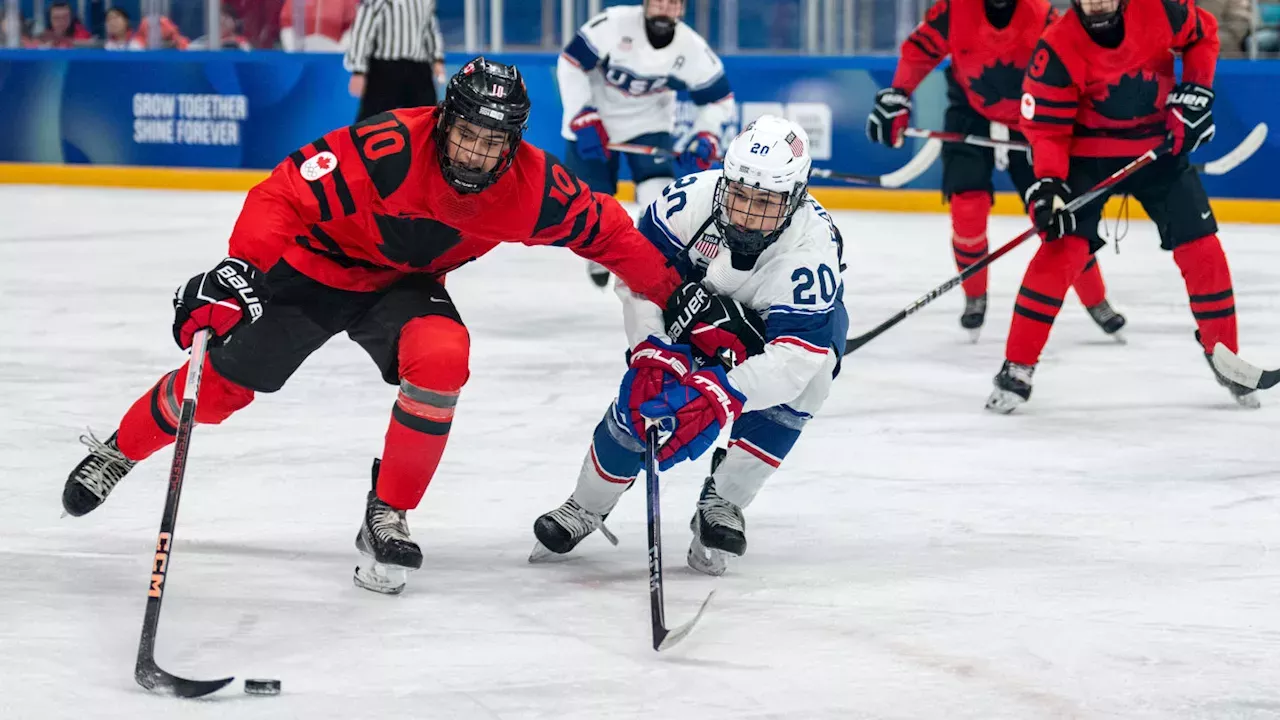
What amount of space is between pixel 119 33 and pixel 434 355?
27.2 ft

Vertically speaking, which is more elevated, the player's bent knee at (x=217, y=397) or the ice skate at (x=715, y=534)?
the player's bent knee at (x=217, y=397)

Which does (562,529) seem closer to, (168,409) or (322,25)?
(168,409)

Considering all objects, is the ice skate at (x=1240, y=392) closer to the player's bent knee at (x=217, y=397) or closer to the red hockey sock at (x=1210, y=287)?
the red hockey sock at (x=1210, y=287)

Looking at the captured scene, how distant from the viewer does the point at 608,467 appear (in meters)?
2.83

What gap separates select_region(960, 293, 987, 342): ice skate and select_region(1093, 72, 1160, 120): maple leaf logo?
1.18 m

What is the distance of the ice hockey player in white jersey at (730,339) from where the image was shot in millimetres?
2648

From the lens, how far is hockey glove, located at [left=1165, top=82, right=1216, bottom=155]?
4.20 m

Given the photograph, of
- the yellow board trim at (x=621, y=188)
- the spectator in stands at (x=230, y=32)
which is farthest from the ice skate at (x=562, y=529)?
the spectator in stands at (x=230, y=32)

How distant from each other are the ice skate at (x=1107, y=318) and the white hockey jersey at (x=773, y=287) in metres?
2.62

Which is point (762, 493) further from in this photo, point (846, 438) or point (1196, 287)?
point (1196, 287)

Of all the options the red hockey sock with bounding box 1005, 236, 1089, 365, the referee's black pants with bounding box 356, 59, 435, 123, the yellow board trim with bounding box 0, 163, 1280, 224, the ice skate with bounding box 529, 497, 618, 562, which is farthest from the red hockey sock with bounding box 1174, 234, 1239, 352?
the referee's black pants with bounding box 356, 59, 435, 123

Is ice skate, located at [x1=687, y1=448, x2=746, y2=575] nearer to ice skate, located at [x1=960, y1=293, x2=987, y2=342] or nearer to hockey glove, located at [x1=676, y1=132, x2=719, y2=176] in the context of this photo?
ice skate, located at [x1=960, y1=293, x2=987, y2=342]

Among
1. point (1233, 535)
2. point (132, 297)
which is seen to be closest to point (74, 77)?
point (132, 297)

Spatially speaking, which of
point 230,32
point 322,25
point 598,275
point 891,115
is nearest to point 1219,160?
point 891,115
